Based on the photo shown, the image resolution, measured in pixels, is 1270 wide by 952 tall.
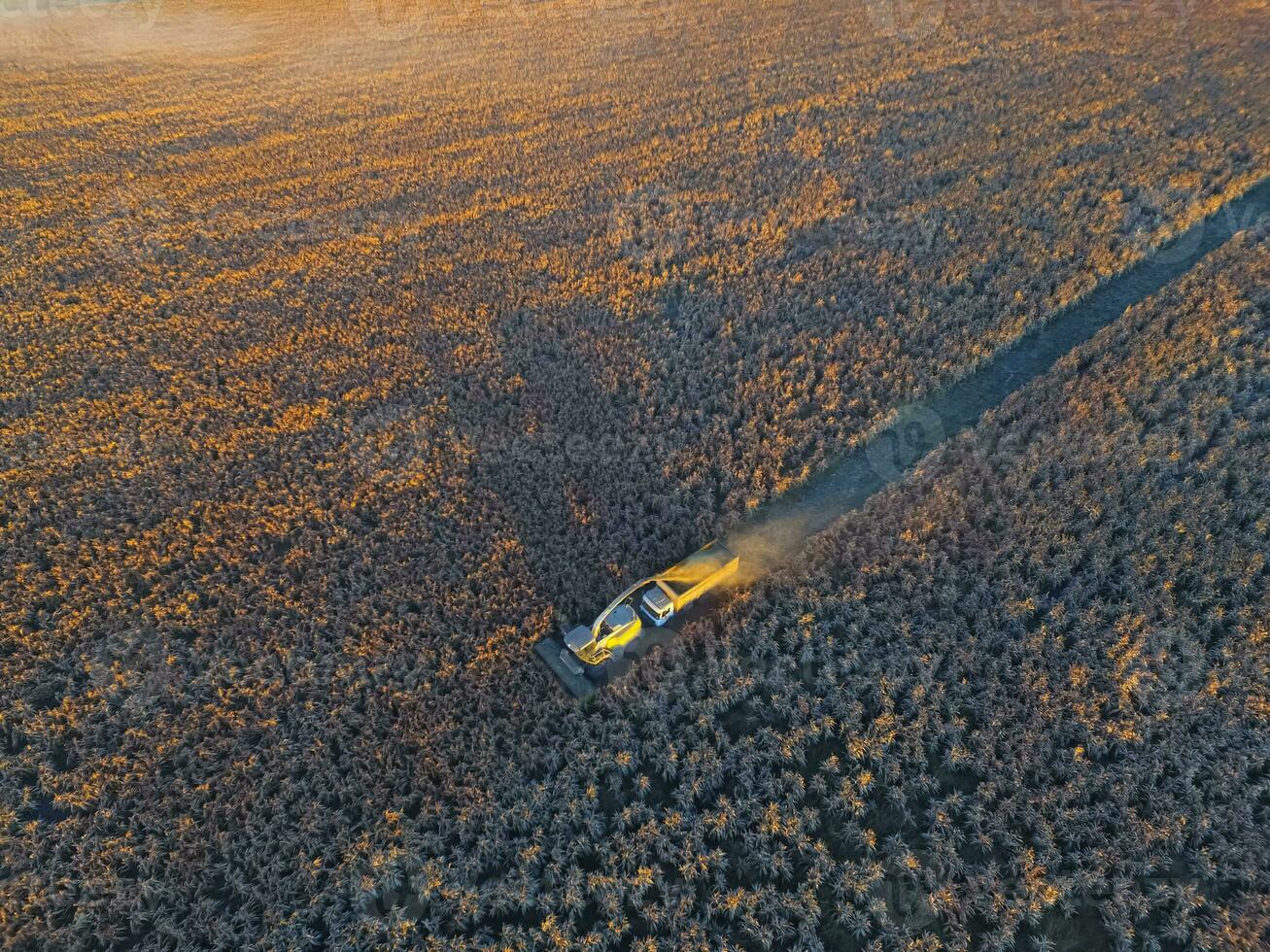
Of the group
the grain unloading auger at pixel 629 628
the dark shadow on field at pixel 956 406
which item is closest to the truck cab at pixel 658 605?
the grain unloading auger at pixel 629 628

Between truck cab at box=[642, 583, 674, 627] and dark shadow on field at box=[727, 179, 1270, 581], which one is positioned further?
dark shadow on field at box=[727, 179, 1270, 581]

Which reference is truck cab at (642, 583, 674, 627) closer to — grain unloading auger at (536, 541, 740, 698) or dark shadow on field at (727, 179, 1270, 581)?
grain unloading auger at (536, 541, 740, 698)

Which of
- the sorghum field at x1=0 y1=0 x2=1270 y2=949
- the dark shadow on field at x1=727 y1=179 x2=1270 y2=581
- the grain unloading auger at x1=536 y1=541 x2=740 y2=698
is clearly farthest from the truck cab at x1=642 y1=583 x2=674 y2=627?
the dark shadow on field at x1=727 y1=179 x2=1270 y2=581

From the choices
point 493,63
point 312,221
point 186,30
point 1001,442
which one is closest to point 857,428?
point 1001,442

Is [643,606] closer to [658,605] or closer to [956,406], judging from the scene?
[658,605]

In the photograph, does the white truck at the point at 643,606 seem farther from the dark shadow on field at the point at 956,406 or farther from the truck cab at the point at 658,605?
the dark shadow on field at the point at 956,406

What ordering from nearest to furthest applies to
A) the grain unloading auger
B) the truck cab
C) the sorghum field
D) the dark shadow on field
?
the sorghum field < the grain unloading auger < the truck cab < the dark shadow on field
